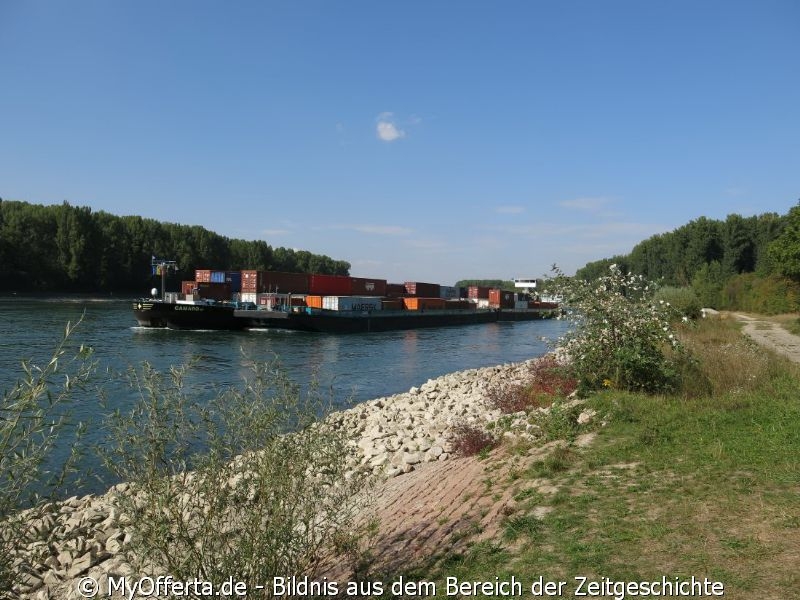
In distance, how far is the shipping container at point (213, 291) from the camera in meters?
60.1

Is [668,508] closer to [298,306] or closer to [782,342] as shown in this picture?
[782,342]

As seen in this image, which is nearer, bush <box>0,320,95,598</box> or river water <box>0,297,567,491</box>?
bush <box>0,320,95,598</box>

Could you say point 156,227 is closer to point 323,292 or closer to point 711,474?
point 323,292

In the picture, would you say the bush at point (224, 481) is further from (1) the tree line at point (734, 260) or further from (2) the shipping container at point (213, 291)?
(2) the shipping container at point (213, 291)

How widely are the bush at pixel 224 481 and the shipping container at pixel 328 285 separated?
61174 mm

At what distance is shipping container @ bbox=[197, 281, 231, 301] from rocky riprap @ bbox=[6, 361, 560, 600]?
155 ft

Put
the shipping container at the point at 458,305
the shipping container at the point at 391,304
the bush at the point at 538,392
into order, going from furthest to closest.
A: the shipping container at the point at 458,305
the shipping container at the point at 391,304
the bush at the point at 538,392

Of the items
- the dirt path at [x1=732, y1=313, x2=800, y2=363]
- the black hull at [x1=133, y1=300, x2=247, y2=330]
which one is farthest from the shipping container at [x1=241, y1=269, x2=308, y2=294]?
the dirt path at [x1=732, y1=313, x2=800, y2=363]

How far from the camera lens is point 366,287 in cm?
7225

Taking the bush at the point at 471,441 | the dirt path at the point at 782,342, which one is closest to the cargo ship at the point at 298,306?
the dirt path at the point at 782,342

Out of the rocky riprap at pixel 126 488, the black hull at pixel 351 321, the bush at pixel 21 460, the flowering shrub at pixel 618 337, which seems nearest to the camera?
the bush at pixel 21 460

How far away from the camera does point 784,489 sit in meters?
5.52

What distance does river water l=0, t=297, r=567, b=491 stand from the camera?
21828 mm

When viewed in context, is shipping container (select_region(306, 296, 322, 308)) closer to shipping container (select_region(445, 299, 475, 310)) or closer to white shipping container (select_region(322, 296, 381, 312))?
white shipping container (select_region(322, 296, 381, 312))
